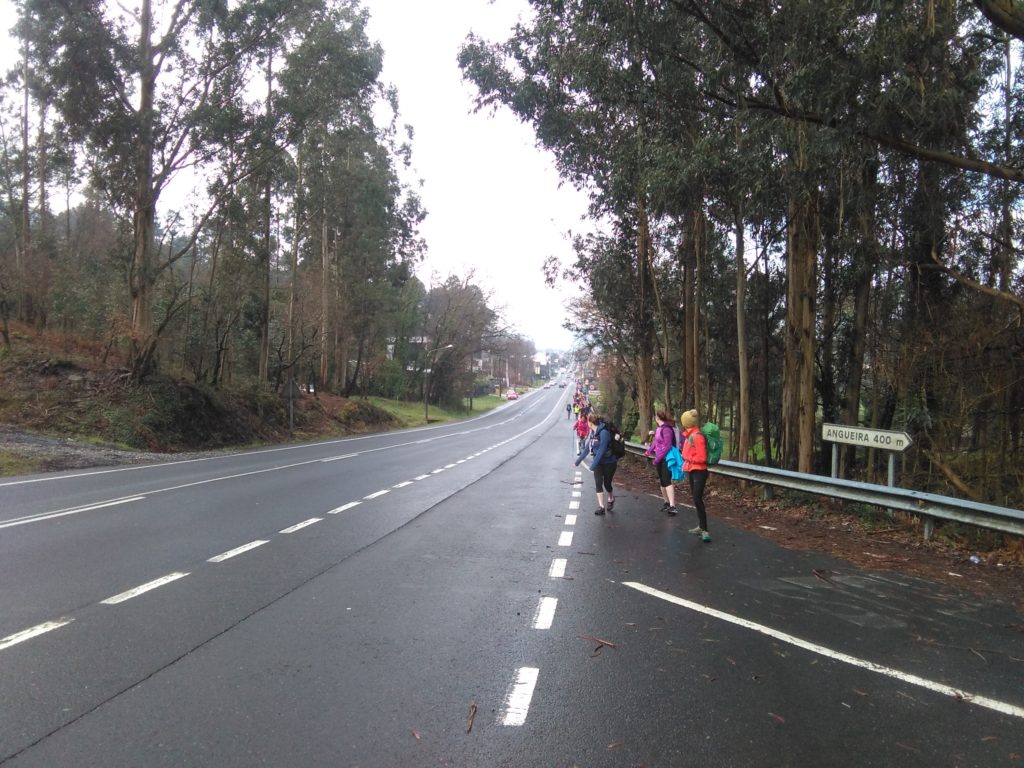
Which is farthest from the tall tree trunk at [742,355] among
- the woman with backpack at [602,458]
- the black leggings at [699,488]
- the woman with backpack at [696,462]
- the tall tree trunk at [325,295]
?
the tall tree trunk at [325,295]

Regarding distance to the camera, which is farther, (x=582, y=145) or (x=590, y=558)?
(x=582, y=145)

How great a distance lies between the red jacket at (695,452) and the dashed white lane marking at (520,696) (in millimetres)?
5129

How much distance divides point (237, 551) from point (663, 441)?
21.4ft

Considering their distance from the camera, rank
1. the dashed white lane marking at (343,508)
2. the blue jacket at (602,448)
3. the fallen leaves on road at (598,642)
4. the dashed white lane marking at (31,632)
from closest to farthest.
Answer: the dashed white lane marking at (31,632) < the fallen leaves on road at (598,642) < the dashed white lane marking at (343,508) < the blue jacket at (602,448)

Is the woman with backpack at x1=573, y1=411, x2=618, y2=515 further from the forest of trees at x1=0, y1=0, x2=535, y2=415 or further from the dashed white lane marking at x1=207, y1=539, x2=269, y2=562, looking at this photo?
the forest of trees at x1=0, y1=0, x2=535, y2=415

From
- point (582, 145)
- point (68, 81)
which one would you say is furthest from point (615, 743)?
point (68, 81)

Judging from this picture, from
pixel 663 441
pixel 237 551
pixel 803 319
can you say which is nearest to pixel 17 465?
pixel 237 551

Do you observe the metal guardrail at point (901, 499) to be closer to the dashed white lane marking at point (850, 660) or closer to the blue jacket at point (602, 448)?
the blue jacket at point (602, 448)

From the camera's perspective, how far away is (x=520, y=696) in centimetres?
384

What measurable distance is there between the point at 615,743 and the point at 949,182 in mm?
11817

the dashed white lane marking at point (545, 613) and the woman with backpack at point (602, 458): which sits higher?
the woman with backpack at point (602, 458)

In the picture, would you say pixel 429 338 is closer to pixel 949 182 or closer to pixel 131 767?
pixel 949 182

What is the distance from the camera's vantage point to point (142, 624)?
192 inches

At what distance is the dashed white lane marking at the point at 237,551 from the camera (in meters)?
6.90
